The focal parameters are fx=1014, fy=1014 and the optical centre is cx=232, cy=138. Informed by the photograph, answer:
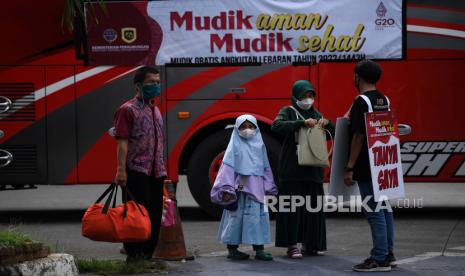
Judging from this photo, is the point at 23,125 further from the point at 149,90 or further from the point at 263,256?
the point at 263,256

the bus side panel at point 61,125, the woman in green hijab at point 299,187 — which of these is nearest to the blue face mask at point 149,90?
the woman in green hijab at point 299,187

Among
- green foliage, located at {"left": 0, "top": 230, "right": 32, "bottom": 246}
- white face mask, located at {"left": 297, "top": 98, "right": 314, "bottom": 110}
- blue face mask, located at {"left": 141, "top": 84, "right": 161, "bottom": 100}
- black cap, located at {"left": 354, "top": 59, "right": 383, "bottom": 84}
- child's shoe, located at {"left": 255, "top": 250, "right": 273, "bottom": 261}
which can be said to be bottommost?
child's shoe, located at {"left": 255, "top": 250, "right": 273, "bottom": 261}

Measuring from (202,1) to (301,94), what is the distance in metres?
3.08

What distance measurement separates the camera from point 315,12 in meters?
11.6

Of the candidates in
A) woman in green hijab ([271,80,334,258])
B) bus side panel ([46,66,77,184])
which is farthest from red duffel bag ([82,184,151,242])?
bus side panel ([46,66,77,184])

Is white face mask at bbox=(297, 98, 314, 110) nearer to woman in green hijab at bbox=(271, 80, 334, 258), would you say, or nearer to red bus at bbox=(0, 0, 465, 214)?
woman in green hijab at bbox=(271, 80, 334, 258)

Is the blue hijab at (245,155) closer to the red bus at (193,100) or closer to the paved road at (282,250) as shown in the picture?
the paved road at (282,250)

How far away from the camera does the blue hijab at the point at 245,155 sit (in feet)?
29.5

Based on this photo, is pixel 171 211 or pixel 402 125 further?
pixel 402 125

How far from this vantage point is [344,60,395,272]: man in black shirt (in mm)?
8125

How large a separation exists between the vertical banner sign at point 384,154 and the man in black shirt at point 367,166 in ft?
0.22

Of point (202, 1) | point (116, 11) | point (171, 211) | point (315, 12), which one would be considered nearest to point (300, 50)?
point (315, 12)

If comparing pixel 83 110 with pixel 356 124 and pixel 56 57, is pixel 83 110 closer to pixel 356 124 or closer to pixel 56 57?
pixel 56 57

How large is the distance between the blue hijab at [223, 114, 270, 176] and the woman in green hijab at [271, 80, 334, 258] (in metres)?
0.22
